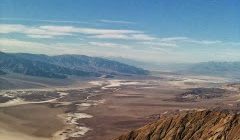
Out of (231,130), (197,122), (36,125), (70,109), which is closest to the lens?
(231,130)

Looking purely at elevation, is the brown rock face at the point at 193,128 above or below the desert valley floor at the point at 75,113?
above

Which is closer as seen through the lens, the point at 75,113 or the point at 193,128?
the point at 193,128

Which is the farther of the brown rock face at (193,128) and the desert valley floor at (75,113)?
the desert valley floor at (75,113)

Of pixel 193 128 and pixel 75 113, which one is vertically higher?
pixel 193 128

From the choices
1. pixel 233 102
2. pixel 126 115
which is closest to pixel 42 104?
pixel 126 115

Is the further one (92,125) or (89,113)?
(89,113)

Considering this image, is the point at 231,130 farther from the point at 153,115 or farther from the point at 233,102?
the point at 233,102

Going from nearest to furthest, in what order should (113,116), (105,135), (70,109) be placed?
(105,135), (113,116), (70,109)

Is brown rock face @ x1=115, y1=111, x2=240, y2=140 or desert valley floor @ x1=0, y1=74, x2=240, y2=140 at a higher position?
brown rock face @ x1=115, y1=111, x2=240, y2=140
